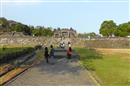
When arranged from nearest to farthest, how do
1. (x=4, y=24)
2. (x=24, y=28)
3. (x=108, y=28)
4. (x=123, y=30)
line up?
(x=4, y=24) → (x=24, y=28) → (x=123, y=30) → (x=108, y=28)

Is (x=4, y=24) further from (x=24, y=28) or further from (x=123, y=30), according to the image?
(x=123, y=30)

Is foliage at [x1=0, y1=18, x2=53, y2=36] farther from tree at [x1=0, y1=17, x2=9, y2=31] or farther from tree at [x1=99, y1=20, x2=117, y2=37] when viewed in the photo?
tree at [x1=99, y1=20, x2=117, y2=37]

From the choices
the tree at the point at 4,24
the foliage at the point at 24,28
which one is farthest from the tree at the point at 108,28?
the tree at the point at 4,24

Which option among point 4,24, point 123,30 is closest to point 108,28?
point 123,30

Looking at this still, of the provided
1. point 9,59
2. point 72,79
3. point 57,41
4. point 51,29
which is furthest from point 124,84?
point 51,29

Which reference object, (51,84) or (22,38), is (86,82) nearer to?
(51,84)

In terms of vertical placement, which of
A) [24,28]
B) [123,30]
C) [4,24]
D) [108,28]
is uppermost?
[4,24]

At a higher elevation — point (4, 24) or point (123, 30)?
point (4, 24)

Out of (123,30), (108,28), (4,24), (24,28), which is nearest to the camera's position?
(4,24)

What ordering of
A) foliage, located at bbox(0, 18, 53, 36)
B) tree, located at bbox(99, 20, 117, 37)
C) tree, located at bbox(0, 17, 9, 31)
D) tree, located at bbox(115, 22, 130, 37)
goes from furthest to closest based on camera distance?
tree, located at bbox(99, 20, 117, 37) → tree, located at bbox(115, 22, 130, 37) → foliage, located at bbox(0, 18, 53, 36) → tree, located at bbox(0, 17, 9, 31)

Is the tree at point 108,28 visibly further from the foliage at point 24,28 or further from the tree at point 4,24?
the tree at point 4,24

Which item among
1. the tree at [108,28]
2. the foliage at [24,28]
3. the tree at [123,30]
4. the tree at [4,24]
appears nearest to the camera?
the tree at [4,24]

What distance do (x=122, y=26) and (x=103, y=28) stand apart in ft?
26.4

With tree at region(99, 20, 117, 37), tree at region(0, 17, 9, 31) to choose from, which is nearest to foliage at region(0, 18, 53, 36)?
tree at region(0, 17, 9, 31)
